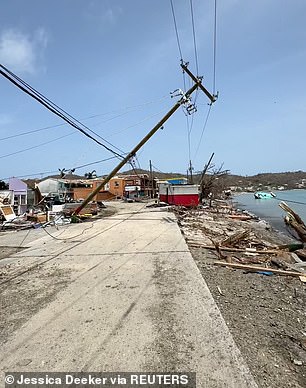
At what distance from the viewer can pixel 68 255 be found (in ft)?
27.3

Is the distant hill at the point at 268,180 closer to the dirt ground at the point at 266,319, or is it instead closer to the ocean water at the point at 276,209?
the ocean water at the point at 276,209

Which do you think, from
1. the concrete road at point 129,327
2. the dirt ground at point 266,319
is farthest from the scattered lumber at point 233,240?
the concrete road at point 129,327

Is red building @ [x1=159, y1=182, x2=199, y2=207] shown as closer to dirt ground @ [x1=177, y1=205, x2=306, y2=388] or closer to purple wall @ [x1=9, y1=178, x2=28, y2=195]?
purple wall @ [x1=9, y1=178, x2=28, y2=195]

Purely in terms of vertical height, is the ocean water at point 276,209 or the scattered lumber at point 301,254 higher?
the scattered lumber at point 301,254

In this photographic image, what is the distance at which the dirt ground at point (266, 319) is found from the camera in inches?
125

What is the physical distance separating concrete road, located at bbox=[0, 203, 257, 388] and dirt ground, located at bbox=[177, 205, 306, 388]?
32 centimetres

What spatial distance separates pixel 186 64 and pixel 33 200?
16.8 meters

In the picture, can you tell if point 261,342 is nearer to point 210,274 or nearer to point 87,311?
point 87,311

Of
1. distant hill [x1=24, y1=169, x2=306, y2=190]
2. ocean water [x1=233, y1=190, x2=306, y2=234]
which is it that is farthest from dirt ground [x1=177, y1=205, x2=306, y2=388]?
distant hill [x1=24, y1=169, x2=306, y2=190]

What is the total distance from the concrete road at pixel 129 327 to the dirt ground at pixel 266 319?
317 mm

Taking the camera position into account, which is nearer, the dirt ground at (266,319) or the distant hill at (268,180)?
the dirt ground at (266,319)

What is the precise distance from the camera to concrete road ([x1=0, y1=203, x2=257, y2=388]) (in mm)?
3020

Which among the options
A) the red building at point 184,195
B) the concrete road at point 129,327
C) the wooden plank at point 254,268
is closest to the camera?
the concrete road at point 129,327

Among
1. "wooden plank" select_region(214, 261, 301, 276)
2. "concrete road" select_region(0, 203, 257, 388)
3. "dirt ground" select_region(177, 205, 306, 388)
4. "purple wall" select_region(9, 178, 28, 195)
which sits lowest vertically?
"wooden plank" select_region(214, 261, 301, 276)
